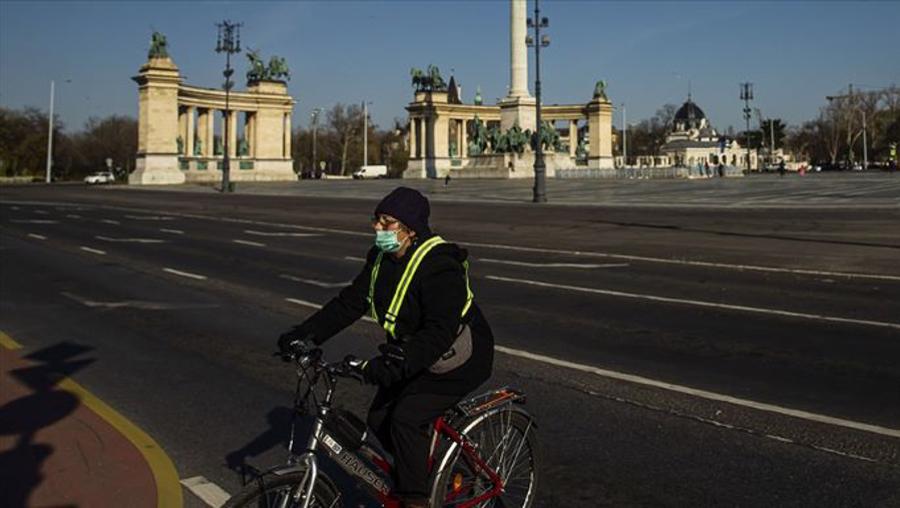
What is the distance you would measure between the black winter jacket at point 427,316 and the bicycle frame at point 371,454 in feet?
0.74

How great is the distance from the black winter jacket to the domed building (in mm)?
150735

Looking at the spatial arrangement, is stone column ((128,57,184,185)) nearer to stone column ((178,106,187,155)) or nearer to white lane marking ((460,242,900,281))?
stone column ((178,106,187,155))

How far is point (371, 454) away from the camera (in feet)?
12.6

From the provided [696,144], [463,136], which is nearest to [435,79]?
[463,136]

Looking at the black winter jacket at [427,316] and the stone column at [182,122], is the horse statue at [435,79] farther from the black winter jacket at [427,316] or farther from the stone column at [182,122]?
the black winter jacket at [427,316]

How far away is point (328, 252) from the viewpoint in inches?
777

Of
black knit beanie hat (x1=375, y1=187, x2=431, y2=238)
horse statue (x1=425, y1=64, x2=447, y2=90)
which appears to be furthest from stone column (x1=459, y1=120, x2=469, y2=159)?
black knit beanie hat (x1=375, y1=187, x2=431, y2=238)

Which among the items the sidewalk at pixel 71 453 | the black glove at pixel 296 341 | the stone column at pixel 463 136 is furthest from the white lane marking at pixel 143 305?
the stone column at pixel 463 136

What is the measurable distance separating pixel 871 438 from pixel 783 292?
7.26m

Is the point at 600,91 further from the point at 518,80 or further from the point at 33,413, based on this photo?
the point at 33,413

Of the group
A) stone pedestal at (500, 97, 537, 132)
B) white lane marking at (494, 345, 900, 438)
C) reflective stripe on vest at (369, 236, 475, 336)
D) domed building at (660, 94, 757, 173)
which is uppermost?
domed building at (660, 94, 757, 173)

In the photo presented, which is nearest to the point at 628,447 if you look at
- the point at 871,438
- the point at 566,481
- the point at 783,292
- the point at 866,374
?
the point at 566,481

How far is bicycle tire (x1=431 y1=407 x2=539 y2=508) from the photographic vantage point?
402 cm

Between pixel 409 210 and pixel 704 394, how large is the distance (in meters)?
4.07
